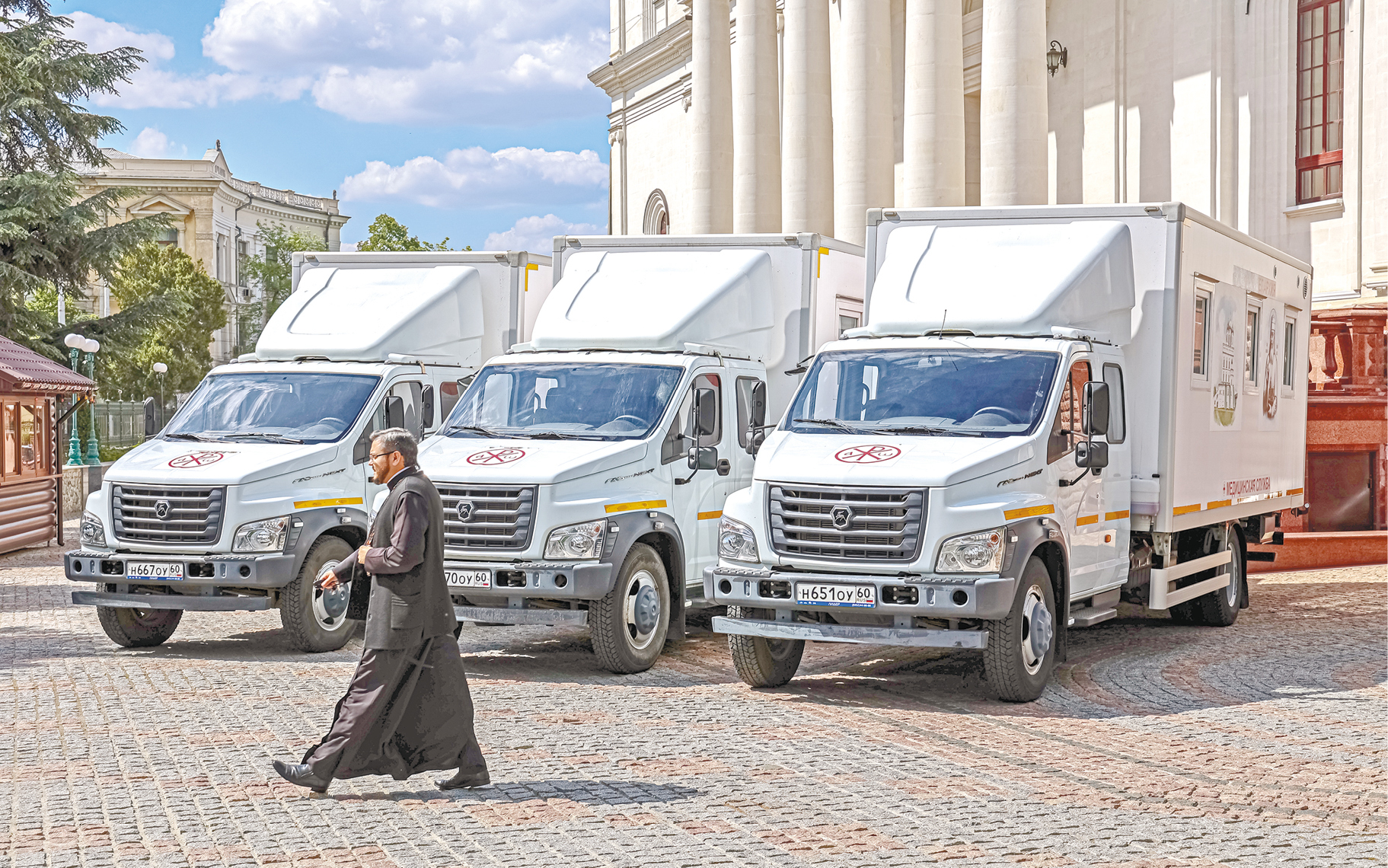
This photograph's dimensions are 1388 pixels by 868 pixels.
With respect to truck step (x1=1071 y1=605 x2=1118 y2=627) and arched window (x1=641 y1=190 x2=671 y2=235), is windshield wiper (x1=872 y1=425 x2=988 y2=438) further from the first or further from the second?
arched window (x1=641 y1=190 x2=671 y2=235)

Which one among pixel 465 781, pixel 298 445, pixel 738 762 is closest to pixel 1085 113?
pixel 298 445

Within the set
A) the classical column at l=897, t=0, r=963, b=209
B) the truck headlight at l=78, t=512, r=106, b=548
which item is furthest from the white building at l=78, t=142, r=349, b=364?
the truck headlight at l=78, t=512, r=106, b=548

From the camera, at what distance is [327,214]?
120m

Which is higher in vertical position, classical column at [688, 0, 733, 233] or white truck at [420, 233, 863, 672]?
classical column at [688, 0, 733, 233]

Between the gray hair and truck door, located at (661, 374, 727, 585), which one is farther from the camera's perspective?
truck door, located at (661, 374, 727, 585)

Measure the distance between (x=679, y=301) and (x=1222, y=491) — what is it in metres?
4.98

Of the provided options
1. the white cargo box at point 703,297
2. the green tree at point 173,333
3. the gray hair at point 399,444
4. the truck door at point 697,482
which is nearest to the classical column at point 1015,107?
the white cargo box at point 703,297

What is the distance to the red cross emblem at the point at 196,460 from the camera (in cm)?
1359

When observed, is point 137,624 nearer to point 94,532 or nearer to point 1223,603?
point 94,532

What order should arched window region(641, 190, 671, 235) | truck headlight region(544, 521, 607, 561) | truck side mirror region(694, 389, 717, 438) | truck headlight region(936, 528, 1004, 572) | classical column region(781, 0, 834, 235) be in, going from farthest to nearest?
arched window region(641, 190, 671, 235) → classical column region(781, 0, 834, 235) → truck side mirror region(694, 389, 717, 438) → truck headlight region(544, 521, 607, 561) → truck headlight region(936, 528, 1004, 572)

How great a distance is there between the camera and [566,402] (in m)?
13.3

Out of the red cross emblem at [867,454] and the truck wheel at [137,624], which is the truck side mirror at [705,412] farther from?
the truck wheel at [137,624]

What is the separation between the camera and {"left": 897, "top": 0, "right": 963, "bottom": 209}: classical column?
87.7ft

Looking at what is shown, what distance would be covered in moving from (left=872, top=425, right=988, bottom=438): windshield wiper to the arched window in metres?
41.5
